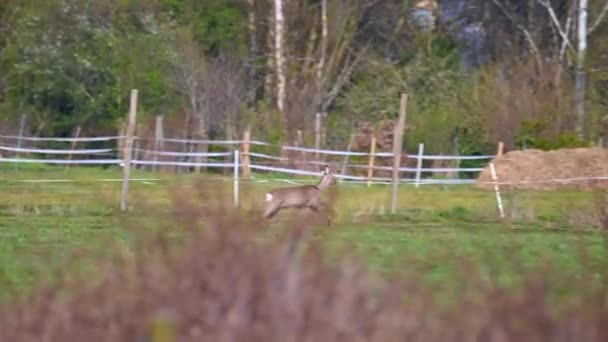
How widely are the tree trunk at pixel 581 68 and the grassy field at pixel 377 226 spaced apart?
762 cm

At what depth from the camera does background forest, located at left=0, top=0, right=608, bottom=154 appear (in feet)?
127

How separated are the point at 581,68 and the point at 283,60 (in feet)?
30.1

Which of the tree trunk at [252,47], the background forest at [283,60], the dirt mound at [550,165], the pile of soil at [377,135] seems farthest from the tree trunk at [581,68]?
the tree trunk at [252,47]

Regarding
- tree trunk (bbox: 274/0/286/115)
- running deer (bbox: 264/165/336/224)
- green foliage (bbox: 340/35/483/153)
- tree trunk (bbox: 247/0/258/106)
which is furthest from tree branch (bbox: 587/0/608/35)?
running deer (bbox: 264/165/336/224)

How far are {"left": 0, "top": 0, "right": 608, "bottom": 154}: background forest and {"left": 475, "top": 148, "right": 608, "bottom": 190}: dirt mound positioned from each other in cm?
607

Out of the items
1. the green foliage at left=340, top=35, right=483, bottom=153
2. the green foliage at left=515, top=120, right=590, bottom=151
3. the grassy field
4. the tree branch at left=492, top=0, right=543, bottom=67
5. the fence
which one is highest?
the tree branch at left=492, top=0, right=543, bottom=67

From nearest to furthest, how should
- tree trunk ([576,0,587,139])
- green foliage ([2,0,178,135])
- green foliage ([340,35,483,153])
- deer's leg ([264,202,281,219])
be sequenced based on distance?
deer's leg ([264,202,281,219]), tree trunk ([576,0,587,139]), green foliage ([340,35,483,153]), green foliage ([2,0,178,135])

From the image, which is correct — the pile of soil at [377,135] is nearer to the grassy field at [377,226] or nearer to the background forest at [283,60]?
the background forest at [283,60]

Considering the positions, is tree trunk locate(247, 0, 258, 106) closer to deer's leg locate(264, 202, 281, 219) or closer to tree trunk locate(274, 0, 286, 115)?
tree trunk locate(274, 0, 286, 115)

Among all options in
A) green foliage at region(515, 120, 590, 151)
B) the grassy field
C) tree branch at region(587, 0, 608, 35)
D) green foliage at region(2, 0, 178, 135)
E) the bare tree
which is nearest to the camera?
the grassy field

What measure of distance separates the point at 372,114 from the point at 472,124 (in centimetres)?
541

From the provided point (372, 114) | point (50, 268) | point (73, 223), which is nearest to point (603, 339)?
point (50, 268)

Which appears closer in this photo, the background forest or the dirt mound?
the dirt mound

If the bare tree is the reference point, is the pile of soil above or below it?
below
